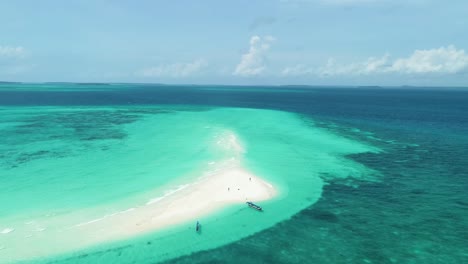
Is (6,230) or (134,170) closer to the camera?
(6,230)

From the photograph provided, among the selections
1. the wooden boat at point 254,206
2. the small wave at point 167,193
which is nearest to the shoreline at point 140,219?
the small wave at point 167,193

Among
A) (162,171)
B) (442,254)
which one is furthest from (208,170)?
(442,254)

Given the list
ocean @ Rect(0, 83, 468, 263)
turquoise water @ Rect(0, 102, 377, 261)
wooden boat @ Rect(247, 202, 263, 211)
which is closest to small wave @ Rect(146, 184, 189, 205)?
ocean @ Rect(0, 83, 468, 263)

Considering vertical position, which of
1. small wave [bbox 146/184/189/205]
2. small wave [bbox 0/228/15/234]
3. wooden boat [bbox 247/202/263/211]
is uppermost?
small wave [bbox 146/184/189/205]

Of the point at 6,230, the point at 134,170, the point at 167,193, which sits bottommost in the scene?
the point at 6,230

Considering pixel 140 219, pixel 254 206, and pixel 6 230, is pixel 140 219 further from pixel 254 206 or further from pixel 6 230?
pixel 254 206

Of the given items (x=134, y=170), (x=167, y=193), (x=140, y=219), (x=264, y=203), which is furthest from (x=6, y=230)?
(x=264, y=203)

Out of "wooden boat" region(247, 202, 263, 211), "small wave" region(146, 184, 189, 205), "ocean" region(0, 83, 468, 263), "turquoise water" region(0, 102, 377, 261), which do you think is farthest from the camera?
"small wave" region(146, 184, 189, 205)

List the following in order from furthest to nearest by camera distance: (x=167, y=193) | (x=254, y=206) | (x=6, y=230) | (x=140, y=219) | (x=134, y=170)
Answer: (x=134, y=170)
(x=167, y=193)
(x=254, y=206)
(x=140, y=219)
(x=6, y=230)

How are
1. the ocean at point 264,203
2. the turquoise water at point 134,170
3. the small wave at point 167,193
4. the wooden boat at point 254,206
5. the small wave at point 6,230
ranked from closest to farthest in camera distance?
the ocean at point 264,203 → the small wave at point 6,230 → the turquoise water at point 134,170 → the wooden boat at point 254,206 → the small wave at point 167,193

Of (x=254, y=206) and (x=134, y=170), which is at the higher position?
(x=134, y=170)

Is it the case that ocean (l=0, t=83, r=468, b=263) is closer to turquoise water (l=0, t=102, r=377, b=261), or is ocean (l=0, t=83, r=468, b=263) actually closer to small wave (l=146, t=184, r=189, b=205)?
turquoise water (l=0, t=102, r=377, b=261)

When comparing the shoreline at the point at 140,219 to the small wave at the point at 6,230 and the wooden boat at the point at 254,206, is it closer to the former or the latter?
the small wave at the point at 6,230
